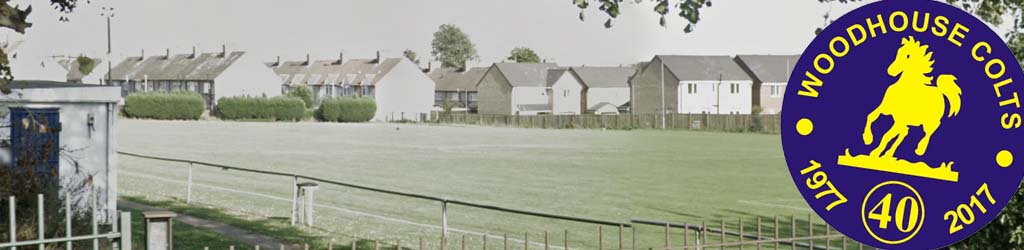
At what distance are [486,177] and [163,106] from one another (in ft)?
203

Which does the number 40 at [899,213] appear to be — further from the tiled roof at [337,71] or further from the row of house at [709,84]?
the tiled roof at [337,71]

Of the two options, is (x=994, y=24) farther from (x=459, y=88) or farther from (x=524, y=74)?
(x=459, y=88)

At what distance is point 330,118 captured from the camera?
102 metres

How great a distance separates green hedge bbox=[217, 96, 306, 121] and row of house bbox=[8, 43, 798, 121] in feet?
40.3

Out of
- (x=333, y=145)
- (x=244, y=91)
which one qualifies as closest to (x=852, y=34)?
(x=333, y=145)

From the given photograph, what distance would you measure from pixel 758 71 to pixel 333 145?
55.1 meters

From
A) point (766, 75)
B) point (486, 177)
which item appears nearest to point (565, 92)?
point (766, 75)

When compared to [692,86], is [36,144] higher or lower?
lower

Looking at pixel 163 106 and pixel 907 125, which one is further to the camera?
pixel 163 106

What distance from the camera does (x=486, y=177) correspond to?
1511 inches

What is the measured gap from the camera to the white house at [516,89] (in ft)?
408

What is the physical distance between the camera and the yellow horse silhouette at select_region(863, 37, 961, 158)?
4.68 m

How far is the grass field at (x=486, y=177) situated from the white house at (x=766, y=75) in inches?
1247

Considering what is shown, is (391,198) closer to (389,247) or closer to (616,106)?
(389,247)
